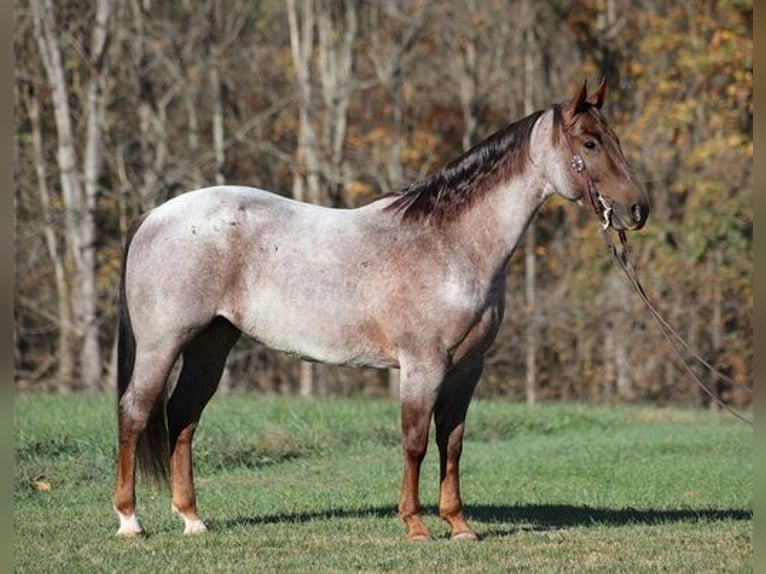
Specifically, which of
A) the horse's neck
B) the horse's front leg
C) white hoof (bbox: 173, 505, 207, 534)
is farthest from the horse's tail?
the horse's neck

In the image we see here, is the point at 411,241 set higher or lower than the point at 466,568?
higher

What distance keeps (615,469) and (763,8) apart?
25.2 ft

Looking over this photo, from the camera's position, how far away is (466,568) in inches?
276

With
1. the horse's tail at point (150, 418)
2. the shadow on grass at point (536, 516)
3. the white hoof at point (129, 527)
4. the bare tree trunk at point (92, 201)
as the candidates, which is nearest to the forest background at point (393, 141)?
the bare tree trunk at point (92, 201)

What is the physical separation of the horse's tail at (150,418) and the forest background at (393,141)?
12.9m

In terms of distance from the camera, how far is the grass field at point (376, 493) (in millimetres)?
7312

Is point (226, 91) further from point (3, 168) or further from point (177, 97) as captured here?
point (3, 168)

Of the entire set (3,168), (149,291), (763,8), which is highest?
(763,8)

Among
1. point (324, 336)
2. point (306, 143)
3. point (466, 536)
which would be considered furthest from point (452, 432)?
point (306, 143)

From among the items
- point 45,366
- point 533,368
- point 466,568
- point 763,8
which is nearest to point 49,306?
point 45,366

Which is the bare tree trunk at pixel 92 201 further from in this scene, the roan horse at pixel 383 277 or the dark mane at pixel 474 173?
the dark mane at pixel 474 173

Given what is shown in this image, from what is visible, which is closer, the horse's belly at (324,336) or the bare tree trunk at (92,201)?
the horse's belly at (324,336)

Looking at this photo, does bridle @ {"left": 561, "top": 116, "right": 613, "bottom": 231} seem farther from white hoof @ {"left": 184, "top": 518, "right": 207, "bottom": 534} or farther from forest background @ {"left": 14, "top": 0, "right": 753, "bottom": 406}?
forest background @ {"left": 14, "top": 0, "right": 753, "bottom": 406}

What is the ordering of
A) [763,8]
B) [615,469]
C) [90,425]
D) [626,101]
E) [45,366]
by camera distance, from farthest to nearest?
1. [626,101]
2. [45,366]
3. [90,425]
4. [615,469]
5. [763,8]
